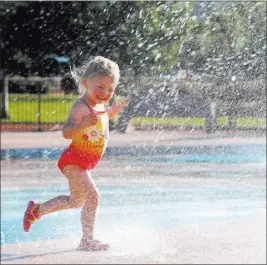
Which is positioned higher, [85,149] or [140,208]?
[85,149]

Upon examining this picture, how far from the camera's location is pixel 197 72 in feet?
43.6

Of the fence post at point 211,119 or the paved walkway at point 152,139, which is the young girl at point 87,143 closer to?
the paved walkway at point 152,139

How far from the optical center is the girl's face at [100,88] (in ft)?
14.1

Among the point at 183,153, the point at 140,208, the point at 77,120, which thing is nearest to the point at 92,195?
the point at 77,120

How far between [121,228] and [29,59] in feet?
63.8

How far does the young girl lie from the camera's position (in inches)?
169

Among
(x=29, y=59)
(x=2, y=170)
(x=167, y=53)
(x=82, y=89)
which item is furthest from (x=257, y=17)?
(x=29, y=59)

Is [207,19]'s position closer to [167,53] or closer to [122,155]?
[167,53]

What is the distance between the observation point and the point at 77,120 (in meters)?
4.25

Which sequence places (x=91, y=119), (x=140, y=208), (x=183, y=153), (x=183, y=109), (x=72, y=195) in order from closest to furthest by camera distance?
1. (x=91, y=119)
2. (x=72, y=195)
3. (x=140, y=208)
4. (x=183, y=153)
5. (x=183, y=109)

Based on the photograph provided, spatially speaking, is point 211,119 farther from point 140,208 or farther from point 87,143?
point 87,143

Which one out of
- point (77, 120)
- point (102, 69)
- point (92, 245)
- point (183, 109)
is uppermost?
point (102, 69)

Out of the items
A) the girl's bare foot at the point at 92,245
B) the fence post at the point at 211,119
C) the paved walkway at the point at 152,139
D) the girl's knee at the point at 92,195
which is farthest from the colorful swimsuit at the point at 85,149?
the fence post at the point at 211,119

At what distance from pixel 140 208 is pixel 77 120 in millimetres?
2441
